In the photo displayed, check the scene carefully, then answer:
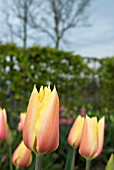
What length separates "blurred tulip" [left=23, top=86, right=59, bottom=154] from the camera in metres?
0.78

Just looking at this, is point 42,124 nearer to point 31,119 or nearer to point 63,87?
point 31,119

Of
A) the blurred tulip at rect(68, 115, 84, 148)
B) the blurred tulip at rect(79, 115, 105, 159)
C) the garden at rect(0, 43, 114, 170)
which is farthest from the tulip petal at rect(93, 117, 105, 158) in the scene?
the garden at rect(0, 43, 114, 170)

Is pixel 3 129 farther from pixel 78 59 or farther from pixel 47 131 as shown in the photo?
pixel 78 59

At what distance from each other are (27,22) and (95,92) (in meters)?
17.2

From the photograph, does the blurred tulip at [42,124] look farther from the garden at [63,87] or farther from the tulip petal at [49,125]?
the garden at [63,87]

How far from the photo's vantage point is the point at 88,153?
3.31 ft

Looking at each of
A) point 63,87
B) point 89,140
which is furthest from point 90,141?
point 63,87

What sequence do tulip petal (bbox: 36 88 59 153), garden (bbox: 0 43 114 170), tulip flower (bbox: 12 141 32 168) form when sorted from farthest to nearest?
garden (bbox: 0 43 114 170), tulip flower (bbox: 12 141 32 168), tulip petal (bbox: 36 88 59 153)

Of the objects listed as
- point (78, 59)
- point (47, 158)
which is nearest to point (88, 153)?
point (47, 158)

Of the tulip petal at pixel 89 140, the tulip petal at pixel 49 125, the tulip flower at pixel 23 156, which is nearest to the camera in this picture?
the tulip petal at pixel 49 125

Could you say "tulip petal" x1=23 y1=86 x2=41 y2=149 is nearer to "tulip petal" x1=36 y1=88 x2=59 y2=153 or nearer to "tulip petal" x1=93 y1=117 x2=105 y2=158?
"tulip petal" x1=36 y1=88 x2=59 y2=153

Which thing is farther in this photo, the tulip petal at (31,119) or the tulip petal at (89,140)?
the tulip petal at (89,140)

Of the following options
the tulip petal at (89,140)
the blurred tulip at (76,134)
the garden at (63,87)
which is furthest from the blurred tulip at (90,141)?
the garden at (63,87)

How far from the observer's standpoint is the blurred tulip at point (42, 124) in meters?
0.78
